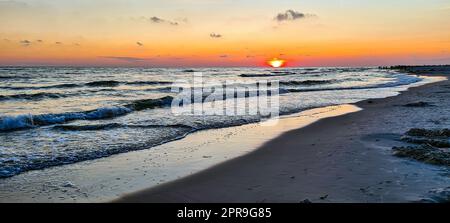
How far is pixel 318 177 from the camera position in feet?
19.4

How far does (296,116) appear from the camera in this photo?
1467cm

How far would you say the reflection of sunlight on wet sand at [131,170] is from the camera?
18.2 feet

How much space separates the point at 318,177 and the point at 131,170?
3.36 meters

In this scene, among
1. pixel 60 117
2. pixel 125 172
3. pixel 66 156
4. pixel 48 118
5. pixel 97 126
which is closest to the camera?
pixel 125 172

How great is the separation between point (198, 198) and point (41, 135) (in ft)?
22.5

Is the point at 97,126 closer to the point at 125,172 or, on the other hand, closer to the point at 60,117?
the point at 60,117

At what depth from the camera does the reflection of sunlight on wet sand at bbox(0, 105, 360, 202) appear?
5.54 meters

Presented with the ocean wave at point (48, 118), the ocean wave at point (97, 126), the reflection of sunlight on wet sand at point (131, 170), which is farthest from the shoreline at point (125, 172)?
the ocean wave at point (48, 118)

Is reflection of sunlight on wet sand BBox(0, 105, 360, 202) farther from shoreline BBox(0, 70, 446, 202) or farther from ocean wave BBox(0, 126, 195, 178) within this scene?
ocean wave BBox(0, 126, 195, 178)

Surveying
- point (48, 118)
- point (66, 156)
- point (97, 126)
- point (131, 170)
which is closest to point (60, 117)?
point (48, 118)
